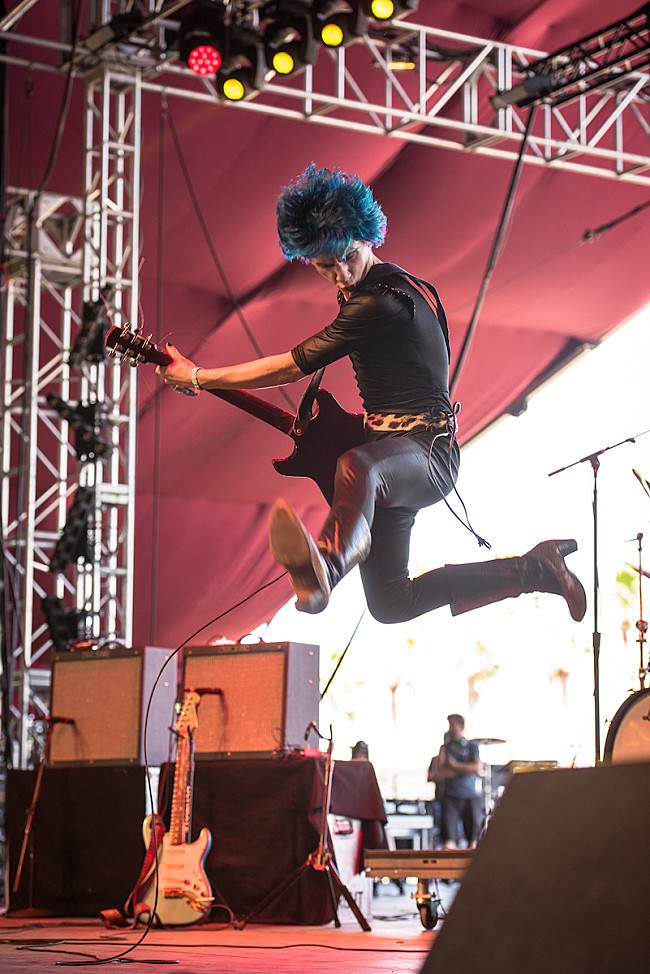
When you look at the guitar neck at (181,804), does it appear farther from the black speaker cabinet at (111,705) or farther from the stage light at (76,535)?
the stage light at (76,535)

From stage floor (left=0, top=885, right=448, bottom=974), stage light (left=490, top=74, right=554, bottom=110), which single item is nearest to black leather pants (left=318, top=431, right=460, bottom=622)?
stage floor (left=0, top=885, right=448, bottom=974)

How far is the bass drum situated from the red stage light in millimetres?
4859

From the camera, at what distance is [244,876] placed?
622 centimetres

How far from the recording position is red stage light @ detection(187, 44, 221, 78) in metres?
7.80

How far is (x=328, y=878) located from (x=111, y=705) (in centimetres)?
142

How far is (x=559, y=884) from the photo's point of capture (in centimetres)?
209

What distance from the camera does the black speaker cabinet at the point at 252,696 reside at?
618cm

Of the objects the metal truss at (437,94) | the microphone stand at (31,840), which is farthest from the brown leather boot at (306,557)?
the metal truss at (437,94)

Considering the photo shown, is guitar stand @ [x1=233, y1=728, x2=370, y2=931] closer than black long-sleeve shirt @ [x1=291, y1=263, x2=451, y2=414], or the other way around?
black long-sleeve shirt @ [x1=291, y1=263, x2=451, y2=414]

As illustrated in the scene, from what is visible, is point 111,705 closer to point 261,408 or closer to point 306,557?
point 261,408

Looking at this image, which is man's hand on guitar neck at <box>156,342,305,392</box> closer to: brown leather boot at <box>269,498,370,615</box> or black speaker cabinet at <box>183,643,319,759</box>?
brown leather boot at <box>269,498,370,615</box>

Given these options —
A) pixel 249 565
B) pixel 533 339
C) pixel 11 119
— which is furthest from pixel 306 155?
pixel 249 565

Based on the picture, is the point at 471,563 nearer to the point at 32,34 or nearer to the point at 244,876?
the point at 244,876

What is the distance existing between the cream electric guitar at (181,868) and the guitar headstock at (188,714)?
0.14 meters
